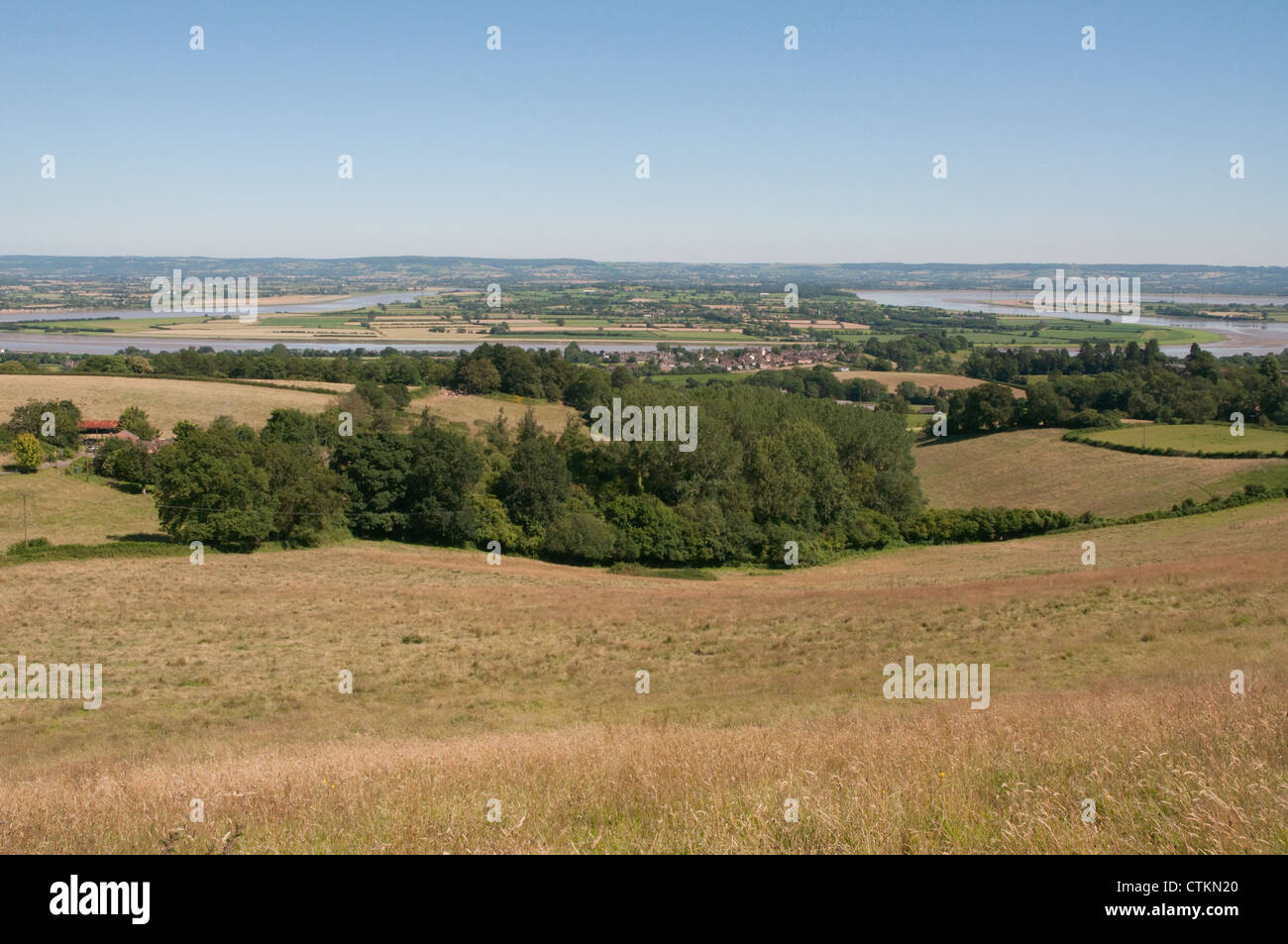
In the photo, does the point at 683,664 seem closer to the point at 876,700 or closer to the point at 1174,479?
the point at 876,700

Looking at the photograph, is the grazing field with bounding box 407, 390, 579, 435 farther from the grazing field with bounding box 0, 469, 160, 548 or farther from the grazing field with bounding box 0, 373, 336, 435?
the grazing field with bounding box 0, 469, 160, 548

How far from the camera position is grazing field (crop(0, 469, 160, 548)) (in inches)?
1623

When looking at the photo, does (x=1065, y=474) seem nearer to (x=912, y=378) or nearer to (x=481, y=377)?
(x=912, y=378)

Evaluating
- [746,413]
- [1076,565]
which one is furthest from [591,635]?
[746,413]

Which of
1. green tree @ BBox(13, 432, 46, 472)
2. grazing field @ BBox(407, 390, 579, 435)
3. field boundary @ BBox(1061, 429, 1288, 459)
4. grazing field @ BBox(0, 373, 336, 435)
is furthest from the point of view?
grazing field @ BBox(407, 390, 579, 435)

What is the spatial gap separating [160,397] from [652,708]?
71.0 meters

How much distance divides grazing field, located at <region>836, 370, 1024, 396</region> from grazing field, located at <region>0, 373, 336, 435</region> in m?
68.9

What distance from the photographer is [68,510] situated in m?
45.9

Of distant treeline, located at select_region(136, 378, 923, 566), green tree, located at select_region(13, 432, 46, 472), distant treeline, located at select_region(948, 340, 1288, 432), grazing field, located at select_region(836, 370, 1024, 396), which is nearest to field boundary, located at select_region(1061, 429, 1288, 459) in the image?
distant treeline, located at select_region(948, 340, 1288, 432)

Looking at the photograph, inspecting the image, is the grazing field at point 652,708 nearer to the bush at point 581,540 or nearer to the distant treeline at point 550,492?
the bush at point 581,540

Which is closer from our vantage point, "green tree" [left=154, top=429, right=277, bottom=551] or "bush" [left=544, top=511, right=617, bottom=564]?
"green tree" [left=154, top=429, right=277, bottom=551]

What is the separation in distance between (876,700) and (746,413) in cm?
4421

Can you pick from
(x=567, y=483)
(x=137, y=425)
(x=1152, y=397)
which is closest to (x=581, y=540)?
(x=567, y=483)

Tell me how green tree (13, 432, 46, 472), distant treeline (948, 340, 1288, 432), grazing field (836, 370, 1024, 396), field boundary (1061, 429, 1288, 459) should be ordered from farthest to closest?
grazing field (836, 370, 1024, 396), distant treeline (948, 340, 1288, 432), field boundary (1061, 429, 1288, 459), green tree (13, 432, 46, 472)
